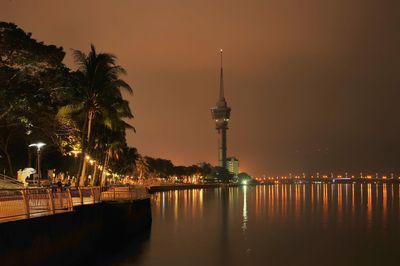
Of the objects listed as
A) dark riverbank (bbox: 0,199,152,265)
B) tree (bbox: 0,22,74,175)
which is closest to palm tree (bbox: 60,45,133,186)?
tree (bbox: 0,22,74,175)

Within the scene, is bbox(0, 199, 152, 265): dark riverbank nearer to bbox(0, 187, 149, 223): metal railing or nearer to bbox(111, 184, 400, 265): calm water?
bbox(0, 187, 149, 223): metal railing

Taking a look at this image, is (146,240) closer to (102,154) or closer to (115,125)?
(115,125)

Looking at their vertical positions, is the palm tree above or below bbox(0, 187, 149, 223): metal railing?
above

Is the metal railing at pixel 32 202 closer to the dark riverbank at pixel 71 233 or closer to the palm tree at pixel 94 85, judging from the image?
the dark riverbank at pixel 71 233

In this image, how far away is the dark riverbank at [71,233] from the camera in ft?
62.2

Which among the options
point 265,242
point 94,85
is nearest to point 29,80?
point 94,85

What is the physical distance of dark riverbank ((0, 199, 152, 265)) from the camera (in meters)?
19.0

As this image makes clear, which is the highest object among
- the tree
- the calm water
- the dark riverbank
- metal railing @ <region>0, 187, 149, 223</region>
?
the tree

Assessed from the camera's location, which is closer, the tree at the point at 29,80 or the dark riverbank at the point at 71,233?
the dark riverbank at the point at 71,233

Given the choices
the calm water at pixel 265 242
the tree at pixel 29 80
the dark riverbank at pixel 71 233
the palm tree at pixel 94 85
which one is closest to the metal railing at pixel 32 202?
the dark riverbank at pixel 71 233

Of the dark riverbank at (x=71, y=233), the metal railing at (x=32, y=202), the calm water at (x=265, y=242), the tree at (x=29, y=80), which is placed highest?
the tree at (x=29, y=80)

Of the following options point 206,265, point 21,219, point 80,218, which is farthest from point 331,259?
point 21,219

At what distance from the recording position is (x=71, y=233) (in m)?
25.6

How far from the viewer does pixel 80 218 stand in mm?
27359
